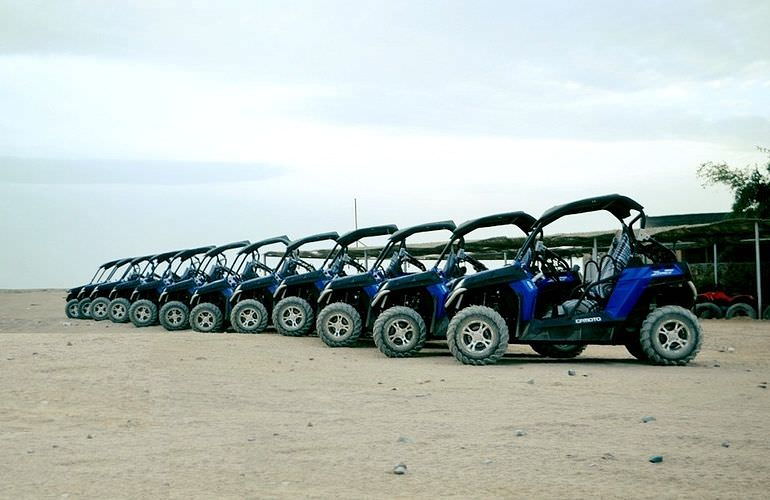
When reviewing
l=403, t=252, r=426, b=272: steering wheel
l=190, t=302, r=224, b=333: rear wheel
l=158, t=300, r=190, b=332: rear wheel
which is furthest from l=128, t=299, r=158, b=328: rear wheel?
l=403, t=252, r=426, b=272: steering wheel

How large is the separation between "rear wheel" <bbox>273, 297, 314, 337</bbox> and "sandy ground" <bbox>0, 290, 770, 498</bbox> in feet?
16.2

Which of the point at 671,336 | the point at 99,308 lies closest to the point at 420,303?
the point at 671,336

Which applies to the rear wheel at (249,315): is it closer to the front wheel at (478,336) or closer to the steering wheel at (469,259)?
the steering wheel at (469,259)

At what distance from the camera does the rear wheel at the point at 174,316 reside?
22.2 metres

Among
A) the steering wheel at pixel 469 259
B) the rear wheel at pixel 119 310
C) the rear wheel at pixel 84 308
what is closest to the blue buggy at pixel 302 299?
the steering wheel at pixel 469 259

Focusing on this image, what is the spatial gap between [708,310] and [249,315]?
13.4 metres

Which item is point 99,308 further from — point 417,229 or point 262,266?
point 417,229

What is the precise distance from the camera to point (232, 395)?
9000 millimetres

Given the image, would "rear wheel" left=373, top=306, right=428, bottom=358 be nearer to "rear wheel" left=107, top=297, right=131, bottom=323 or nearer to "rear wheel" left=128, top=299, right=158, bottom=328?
"rear wheel" left=128, top=299, right=158, bottom=328

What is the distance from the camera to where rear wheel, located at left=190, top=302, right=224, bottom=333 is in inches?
813

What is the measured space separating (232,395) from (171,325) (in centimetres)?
1373

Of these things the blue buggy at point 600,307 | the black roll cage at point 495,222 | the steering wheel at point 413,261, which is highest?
the black roll cage at point 495,222

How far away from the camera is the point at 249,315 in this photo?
19250 millimetres

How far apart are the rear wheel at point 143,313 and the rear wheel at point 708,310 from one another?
50.5 ft
